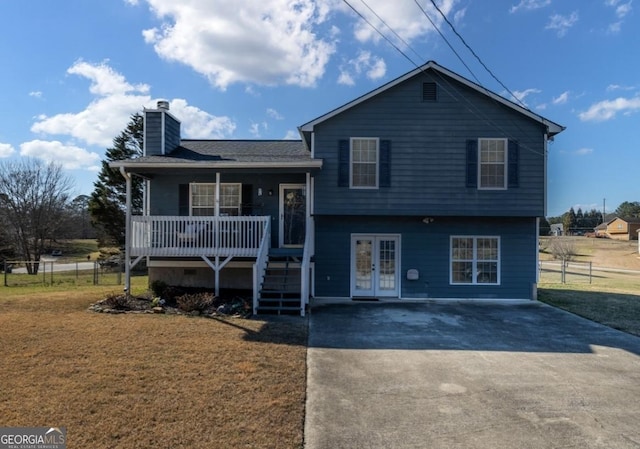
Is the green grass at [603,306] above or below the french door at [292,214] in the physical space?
below

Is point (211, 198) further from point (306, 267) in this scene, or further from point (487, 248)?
point (487, 248)

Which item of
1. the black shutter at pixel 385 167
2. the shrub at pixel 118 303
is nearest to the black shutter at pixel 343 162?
the black shutter at pixel 385 167

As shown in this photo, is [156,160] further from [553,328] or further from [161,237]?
[553,328]

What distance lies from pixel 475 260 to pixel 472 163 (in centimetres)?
296

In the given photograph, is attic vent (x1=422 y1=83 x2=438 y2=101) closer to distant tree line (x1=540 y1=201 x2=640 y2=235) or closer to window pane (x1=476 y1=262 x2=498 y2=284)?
window pane (x1=476 y1=262 x2=498 y2=284)

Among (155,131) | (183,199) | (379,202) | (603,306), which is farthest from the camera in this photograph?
(155,131)

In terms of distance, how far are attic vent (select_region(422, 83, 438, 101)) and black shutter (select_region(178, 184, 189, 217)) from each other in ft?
25.6

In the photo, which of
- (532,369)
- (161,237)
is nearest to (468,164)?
(532,369)

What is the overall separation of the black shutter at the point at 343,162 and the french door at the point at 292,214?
1342 millimetres

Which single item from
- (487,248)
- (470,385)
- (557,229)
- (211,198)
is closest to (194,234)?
(211,198)

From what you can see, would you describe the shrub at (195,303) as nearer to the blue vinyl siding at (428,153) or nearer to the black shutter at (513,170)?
the blue vinyl siding at (428,153)

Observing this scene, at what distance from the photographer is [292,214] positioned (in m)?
13.2

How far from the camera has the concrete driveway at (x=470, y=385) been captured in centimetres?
420

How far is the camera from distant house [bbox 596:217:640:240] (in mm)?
79375
